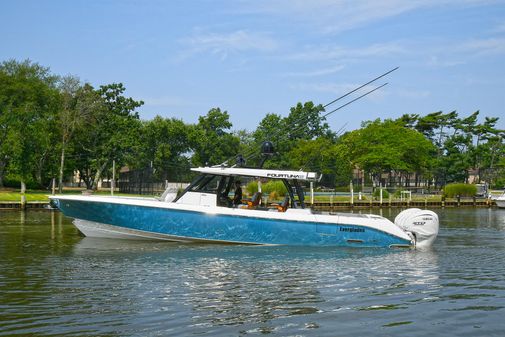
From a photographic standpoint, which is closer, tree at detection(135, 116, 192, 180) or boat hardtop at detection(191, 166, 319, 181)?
boat hardtop at detection(191, 166, 319, 181)

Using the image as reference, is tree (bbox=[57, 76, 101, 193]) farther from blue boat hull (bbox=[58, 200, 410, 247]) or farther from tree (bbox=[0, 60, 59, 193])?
blue boat hull (bbox=[58, 200, 410, 247])

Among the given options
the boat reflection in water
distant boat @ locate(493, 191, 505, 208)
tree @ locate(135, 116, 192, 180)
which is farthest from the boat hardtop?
tree @ locate(135, 116, 192, 180)

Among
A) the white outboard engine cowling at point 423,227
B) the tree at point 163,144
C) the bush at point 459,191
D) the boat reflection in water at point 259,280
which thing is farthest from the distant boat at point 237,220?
the tree at point 163,144

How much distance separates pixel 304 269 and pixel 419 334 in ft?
19.4

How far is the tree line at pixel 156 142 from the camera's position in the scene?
5988cm

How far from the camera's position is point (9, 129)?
5628cm

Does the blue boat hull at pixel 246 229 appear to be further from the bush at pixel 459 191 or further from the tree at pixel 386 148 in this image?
the tree at pixel 386 148

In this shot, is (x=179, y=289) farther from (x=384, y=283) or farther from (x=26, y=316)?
(x=384, y=283)

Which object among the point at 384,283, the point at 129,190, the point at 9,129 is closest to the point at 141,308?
the point at 384,283

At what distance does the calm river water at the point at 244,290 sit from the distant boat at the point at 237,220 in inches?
16.5

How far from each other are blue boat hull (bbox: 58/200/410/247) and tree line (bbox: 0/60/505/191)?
2859 centimetres

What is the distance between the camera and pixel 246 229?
724 inches

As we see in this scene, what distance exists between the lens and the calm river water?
9.31 m

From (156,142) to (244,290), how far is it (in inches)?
2697
